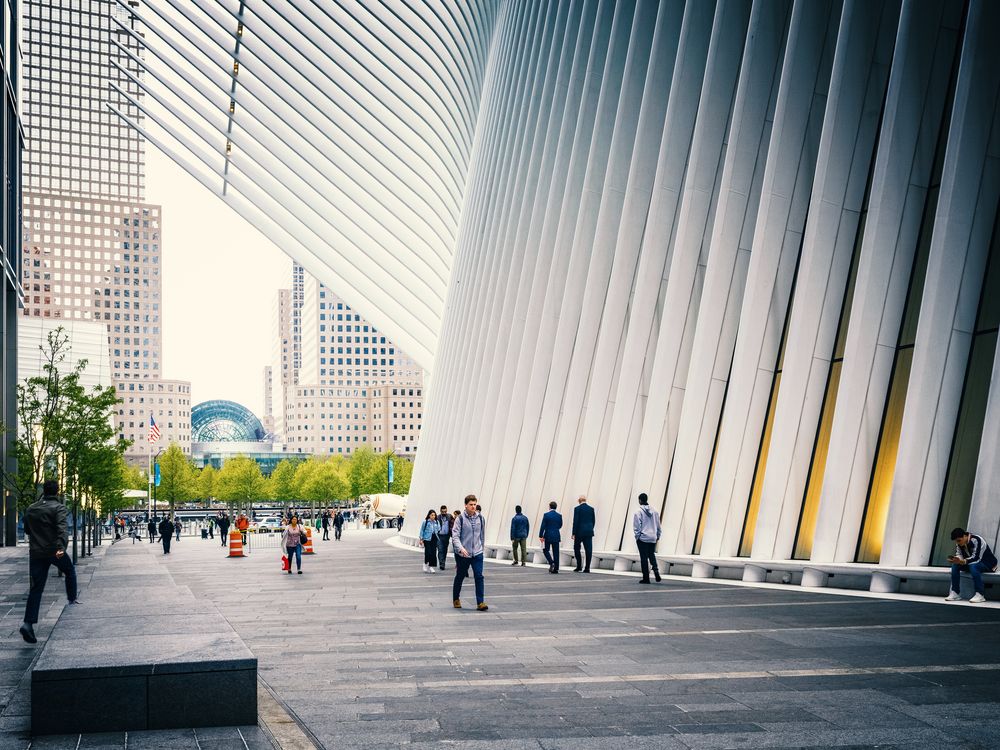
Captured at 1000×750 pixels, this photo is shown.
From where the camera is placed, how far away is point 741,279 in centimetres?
1675

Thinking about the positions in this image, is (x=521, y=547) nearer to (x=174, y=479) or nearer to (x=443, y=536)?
(x=443, y=536)

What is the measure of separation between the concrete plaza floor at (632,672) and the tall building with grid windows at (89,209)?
6208 inches

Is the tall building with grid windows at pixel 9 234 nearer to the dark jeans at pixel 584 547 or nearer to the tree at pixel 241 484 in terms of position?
the dark jeans at pixel 584 547

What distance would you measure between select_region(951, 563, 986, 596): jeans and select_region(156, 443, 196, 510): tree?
8936 centimetres

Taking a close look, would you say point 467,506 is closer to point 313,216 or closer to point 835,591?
point 835,591

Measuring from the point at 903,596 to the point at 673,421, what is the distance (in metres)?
6.67

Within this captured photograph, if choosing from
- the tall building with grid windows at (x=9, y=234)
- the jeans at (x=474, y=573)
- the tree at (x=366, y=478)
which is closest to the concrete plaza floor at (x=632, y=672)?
the jeans at (x=474, y=573)

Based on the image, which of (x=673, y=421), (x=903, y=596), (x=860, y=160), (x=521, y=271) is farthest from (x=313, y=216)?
(x=903, y=596)

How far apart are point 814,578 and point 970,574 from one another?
8.77 feet

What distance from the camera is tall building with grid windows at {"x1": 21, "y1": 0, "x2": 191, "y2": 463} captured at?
159 metres

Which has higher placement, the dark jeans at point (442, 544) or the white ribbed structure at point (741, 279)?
the white ribbed structure at point (741, 279)

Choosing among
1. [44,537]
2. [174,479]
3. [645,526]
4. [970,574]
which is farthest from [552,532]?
[174,479]

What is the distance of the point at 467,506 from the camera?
1280cm

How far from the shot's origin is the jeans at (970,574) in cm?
1076
